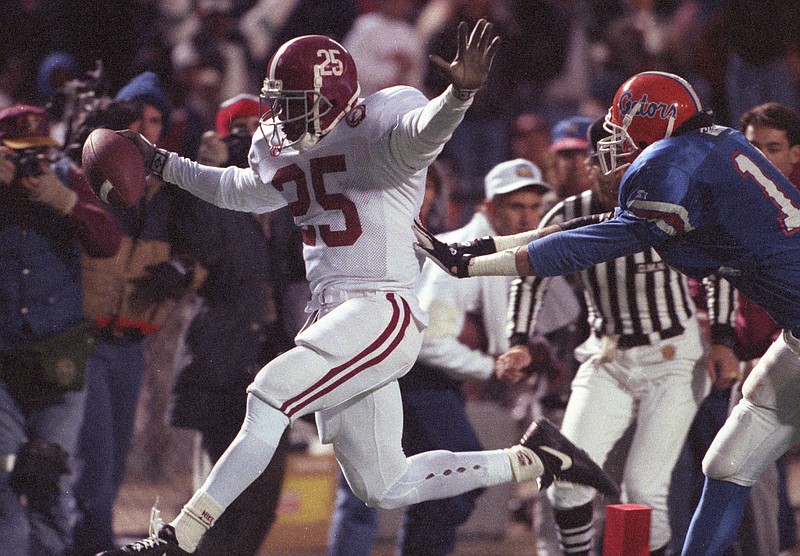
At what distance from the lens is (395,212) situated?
4.33 meters

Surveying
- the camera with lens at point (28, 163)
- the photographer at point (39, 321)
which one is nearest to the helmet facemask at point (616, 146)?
the photographer at point (39, 321)

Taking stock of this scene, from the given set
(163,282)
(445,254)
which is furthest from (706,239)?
(163,282)

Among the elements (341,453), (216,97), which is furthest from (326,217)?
(216,97)

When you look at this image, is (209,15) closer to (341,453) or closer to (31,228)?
(31,228)

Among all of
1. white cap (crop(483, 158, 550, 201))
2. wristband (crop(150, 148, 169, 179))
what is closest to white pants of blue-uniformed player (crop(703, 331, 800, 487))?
white cap (crop(483, 158, 550, 201))

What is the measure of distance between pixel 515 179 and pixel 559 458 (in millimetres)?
1343

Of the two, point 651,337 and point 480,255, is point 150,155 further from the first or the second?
point 651,337

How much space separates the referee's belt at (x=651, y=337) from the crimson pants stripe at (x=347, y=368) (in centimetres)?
109

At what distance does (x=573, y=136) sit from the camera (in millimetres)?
6105

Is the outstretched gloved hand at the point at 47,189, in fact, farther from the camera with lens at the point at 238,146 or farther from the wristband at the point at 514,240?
the wristband at the point at 514,240

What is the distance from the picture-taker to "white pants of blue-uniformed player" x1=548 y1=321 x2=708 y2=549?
16.0 feet

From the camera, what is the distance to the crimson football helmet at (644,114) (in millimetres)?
4352

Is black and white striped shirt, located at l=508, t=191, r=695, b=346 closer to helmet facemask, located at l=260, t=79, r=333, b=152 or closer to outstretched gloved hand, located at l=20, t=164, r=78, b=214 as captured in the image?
helmet facemask, located at l=260, t=79, r=333, b=152

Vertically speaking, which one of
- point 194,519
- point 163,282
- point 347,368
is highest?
point 163,282
